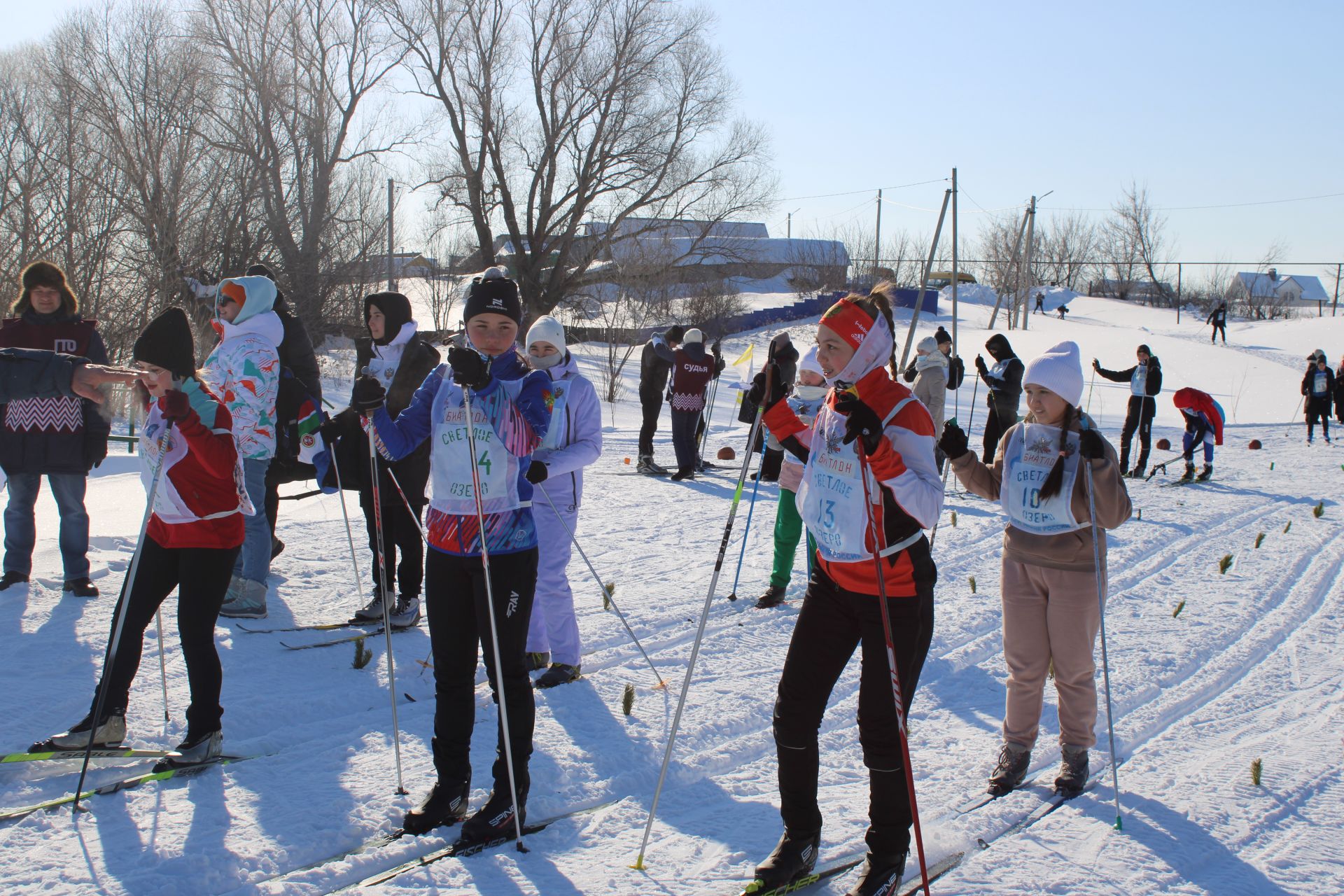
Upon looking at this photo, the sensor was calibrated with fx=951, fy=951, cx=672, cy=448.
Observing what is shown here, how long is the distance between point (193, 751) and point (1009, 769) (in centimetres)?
318

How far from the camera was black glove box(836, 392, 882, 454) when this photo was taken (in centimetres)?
275

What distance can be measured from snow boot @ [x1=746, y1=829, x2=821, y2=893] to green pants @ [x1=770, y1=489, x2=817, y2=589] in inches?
122

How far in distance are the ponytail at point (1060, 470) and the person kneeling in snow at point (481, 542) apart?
6.36 ft

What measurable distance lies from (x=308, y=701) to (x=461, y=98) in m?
30.6

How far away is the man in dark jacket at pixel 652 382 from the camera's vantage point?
472 inches

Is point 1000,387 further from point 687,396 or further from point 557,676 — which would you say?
point 557,676

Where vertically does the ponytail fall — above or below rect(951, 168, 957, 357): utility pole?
below

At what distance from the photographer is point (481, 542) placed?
318 cm

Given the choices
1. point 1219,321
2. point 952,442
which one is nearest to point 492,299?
point 952,442

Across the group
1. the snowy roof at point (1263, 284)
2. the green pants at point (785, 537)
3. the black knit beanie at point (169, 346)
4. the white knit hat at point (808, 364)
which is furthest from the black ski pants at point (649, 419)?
the snowy roof at point (1263, 284)

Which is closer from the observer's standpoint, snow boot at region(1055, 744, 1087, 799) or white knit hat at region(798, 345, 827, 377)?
snow boot at region(1055, 744, 1087, 799)

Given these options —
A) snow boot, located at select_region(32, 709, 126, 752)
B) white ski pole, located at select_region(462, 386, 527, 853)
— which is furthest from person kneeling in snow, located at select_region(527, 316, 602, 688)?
snow boot, located at select_region(32, 709, 126, 752)

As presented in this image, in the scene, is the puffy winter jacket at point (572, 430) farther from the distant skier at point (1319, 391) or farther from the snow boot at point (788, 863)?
the distant skier at point (1319, 391)

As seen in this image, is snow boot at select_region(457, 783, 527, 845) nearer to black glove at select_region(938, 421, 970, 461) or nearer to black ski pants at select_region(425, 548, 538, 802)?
black ski pants at select_region(425, 548, 538, 802)
